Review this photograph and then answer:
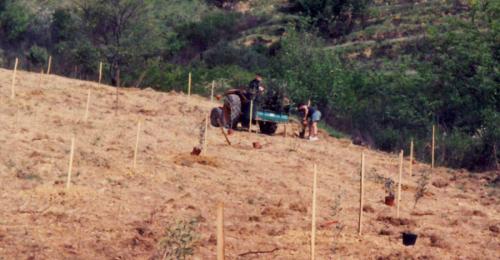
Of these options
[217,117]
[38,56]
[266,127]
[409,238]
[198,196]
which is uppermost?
[38,56]

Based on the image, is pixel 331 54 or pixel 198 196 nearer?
pixel 198 196

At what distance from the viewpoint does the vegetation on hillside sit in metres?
29.8

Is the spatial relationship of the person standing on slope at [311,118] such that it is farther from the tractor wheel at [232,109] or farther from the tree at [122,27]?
the tree at [122,27]

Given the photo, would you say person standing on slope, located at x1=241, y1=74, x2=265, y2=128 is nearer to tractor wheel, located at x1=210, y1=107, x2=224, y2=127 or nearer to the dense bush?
tractor wheel, located at x1=210, y1=107, x2=224, y2=127

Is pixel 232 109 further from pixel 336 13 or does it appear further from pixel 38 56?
pixel 336 13

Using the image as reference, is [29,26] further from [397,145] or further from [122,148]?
[122,148]

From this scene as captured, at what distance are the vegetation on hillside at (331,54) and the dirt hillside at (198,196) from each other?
612 cm

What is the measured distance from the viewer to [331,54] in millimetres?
36719

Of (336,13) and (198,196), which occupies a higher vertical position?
(336,13)

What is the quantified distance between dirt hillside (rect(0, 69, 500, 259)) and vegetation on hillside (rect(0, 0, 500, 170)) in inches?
241

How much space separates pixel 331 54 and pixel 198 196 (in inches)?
938

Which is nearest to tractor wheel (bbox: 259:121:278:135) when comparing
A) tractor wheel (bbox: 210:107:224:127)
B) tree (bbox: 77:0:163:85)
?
tractor wheel (bbox: 210:107:224:127)

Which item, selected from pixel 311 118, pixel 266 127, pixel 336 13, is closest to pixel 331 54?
pixel 311 118

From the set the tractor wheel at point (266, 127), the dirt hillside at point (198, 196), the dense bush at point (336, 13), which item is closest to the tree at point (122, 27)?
the tractor wheel at point (266, 127)
